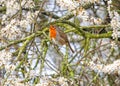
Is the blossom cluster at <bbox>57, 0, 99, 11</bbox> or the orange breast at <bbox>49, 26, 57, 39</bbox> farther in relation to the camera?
the orange breast at <bbox>49, 26, 57, 39</bbox>

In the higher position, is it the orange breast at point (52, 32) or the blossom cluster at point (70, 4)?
the blossom cluster at point (70, 4)

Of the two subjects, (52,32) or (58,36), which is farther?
(58,36)

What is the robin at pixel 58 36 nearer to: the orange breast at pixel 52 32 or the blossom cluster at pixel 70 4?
the orange breast at pixel 52 32

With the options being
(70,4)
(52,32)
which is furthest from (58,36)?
(70,4)

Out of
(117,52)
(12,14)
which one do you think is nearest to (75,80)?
(12,14)

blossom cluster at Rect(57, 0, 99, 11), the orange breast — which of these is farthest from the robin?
blossom cluster at Rect(57, 0, 99, 11)

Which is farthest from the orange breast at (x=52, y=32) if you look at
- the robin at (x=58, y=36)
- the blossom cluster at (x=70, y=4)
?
the blossom cluster at (x=70, y=4)

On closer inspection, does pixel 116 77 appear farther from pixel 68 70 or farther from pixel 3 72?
pixel 3 72

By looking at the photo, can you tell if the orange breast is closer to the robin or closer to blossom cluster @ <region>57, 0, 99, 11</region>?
the robin

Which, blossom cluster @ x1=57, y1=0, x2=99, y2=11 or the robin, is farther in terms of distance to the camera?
the robin

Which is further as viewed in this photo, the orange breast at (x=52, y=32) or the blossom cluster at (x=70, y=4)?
the orange breast at (x=52, y=32)

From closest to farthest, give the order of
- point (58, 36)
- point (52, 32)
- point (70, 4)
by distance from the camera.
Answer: point (70, 4)
point (52, 32)
point (58, 36)

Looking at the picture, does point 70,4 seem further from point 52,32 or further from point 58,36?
point 58,36

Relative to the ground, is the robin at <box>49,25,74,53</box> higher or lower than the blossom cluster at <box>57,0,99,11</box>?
lower
